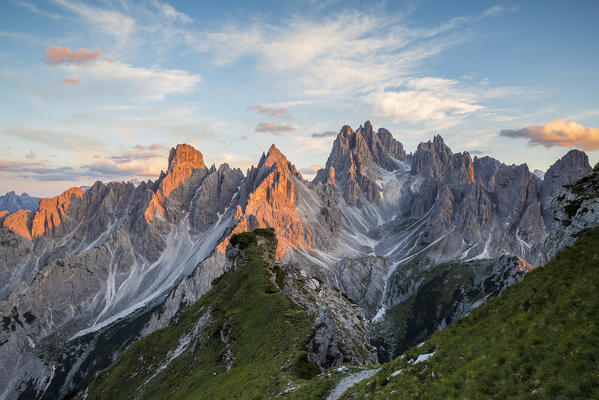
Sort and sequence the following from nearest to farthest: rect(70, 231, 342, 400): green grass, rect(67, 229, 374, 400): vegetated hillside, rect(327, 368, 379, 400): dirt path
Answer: rect(327, 368, 379, 400): dirt path < rect(67, 229, 374, 400): vegetated hillside < rect(70, 231, 342, 400): green grass

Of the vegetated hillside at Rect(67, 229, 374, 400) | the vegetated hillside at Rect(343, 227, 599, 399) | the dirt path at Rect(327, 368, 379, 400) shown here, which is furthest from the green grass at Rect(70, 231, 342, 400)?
the vegetated hillside at Rect(343, 227, 599, 399)

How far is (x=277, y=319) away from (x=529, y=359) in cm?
3771

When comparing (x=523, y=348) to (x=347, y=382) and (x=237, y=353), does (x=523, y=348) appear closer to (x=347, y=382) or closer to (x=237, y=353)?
(x=347, y=382)

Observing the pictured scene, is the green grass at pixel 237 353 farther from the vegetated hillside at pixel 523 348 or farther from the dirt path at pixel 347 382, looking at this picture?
the vegetated hillside at pixel 523 348

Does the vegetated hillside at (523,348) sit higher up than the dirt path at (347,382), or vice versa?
the vegetated hillside at (523,348)

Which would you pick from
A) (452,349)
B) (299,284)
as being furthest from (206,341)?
(452,349)

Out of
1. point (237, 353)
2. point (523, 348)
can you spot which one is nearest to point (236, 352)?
point (237, 353)

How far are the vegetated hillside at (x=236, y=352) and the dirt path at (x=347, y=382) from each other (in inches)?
31.6

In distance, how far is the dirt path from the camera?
27.8 m

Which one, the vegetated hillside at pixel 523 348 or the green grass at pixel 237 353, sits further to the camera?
the green grass at pixel 237 353

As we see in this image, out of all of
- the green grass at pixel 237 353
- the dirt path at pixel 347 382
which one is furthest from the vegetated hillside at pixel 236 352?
the dirt path at pixel 347 382

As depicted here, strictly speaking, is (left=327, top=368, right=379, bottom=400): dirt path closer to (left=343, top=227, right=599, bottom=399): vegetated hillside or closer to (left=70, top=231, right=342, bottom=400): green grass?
(left=70, top=231, right=342, bottom=400): green grass

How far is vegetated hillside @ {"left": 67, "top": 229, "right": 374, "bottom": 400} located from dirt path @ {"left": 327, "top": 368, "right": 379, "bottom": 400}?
2.63 ft

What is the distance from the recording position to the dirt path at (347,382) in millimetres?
27808
